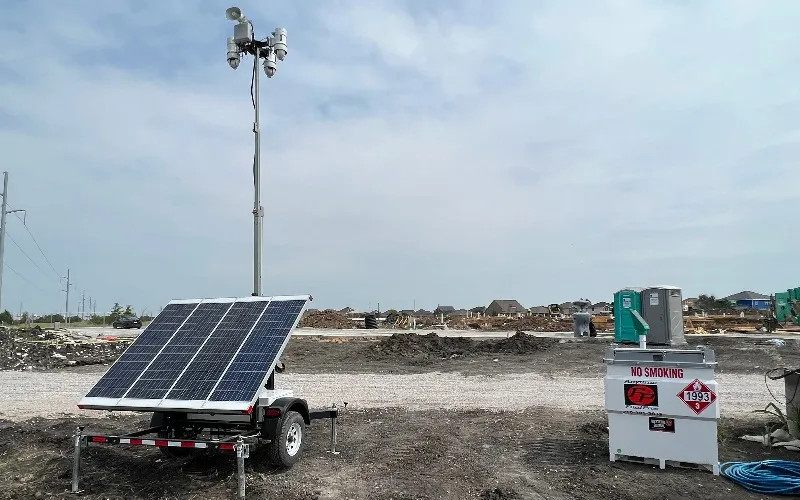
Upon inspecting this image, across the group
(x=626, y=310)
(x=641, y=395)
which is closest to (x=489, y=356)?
(x=626, y=310)

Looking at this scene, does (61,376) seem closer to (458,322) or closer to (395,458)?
(395,458)

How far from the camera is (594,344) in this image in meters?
29.7

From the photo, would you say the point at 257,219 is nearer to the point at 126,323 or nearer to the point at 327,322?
the point at 327,322

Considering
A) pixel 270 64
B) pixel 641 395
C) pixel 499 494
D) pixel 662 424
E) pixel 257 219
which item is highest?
pixel 270 64

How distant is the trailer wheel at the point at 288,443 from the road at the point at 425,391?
5.24 meters

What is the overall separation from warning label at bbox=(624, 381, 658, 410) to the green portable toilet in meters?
20.1

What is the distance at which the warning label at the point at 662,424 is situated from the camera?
25.0 feet

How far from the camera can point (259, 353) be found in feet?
24.6

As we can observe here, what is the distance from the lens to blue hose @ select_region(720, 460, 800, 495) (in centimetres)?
679

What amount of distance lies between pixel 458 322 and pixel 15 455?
54373mm

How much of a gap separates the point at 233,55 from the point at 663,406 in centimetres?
829

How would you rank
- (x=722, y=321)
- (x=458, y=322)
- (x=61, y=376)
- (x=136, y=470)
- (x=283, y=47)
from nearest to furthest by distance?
(x=136, y=470) < (x=283, y=47) < (x=61, y=376) < (x=722, y=321) < (x=458, y=322)

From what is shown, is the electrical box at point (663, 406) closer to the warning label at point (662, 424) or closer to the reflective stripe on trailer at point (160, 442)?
the warning label at point (662, 424)

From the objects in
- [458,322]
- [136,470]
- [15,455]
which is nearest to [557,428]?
[136,470]
